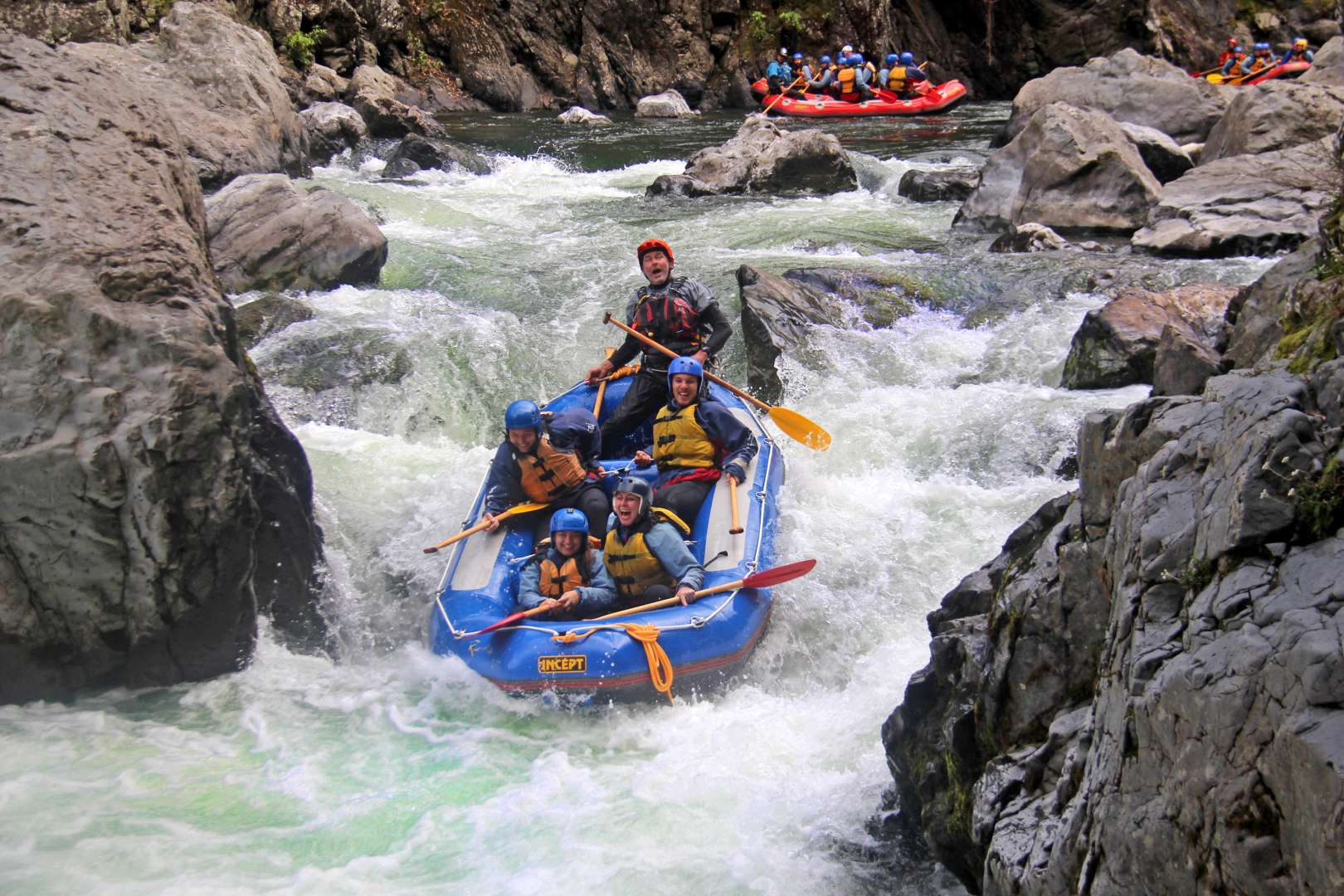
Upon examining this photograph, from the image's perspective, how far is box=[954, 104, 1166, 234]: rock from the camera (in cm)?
962

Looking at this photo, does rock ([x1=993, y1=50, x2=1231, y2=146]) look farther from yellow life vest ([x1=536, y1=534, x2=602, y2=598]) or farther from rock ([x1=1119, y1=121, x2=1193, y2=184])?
yellow life vest ([x1=536, y1=534, x2=602, y2=598])

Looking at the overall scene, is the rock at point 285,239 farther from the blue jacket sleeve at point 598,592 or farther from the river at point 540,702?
the blue jacket sleeve at point 598,592

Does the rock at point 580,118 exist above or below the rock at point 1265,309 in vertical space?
above

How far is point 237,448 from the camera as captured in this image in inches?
188

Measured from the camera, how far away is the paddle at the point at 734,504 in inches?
211

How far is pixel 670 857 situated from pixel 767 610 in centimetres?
160

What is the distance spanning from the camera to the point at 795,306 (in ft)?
26.5

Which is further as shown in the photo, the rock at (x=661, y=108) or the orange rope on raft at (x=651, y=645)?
the rock at (x=661, y=108)

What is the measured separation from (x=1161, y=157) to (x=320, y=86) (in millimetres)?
12511

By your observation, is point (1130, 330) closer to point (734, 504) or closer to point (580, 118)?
point (734, 504)

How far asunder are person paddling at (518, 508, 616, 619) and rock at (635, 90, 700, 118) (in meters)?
16.4

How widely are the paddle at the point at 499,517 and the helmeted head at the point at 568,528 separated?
0.45 metres

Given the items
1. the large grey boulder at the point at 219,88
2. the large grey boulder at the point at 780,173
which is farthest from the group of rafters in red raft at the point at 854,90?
the large grey boulder at the point at 219,88

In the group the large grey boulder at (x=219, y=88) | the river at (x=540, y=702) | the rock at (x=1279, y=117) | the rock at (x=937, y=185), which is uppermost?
the large grey boulder at (x=219, y=88)
